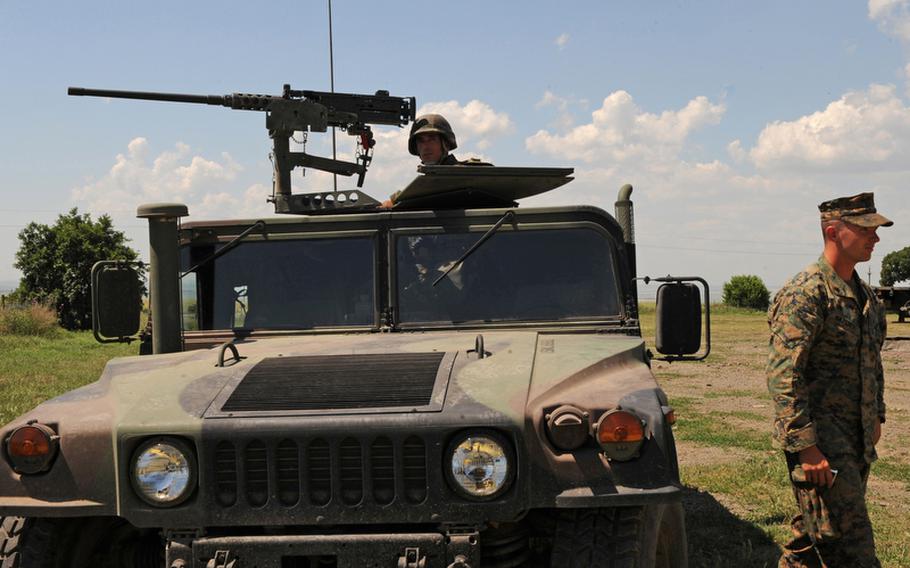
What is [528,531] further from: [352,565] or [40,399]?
[40,399]

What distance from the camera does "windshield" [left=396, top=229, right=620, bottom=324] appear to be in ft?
15.1

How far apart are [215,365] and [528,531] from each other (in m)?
1.38

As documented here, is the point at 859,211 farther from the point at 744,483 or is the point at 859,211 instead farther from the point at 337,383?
the point at 744,483

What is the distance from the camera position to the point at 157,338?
14.8 feet

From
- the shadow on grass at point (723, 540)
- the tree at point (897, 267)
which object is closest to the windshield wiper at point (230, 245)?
the shadow on grass at point (723, 540)

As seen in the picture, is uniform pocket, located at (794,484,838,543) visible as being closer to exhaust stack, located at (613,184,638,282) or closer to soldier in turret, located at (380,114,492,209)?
exhaust stack, located at (613,184,638,282)

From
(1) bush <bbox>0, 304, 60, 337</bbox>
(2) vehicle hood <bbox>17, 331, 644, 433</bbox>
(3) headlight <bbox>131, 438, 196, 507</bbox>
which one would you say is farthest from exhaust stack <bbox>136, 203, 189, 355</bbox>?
(1) bush <bbox>0, 304, 60, 337</bbox>

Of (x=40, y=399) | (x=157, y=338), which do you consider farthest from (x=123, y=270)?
(x=40, y=399)

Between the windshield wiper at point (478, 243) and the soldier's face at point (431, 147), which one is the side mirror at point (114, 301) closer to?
the windshield wiper at point (478, 243)

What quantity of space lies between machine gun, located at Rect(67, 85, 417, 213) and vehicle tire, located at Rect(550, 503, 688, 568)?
4.68m

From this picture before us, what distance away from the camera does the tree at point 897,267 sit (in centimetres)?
6056

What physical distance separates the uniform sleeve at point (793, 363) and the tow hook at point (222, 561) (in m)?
2.05

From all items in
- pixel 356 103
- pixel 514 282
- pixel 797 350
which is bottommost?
pixel 797 350

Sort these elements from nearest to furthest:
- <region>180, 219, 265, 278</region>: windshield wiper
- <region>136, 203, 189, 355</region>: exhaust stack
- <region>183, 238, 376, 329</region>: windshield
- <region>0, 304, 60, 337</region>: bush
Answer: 1. <region>136, 203, 189, 355</region>: exhaust stack
2. <region>183, 238, 376, 329</region>: windshield
3. <region>180, 219, 265, 278</region>: windshield wiper
4. <region>0, 304, 60, 337</region>: bush
